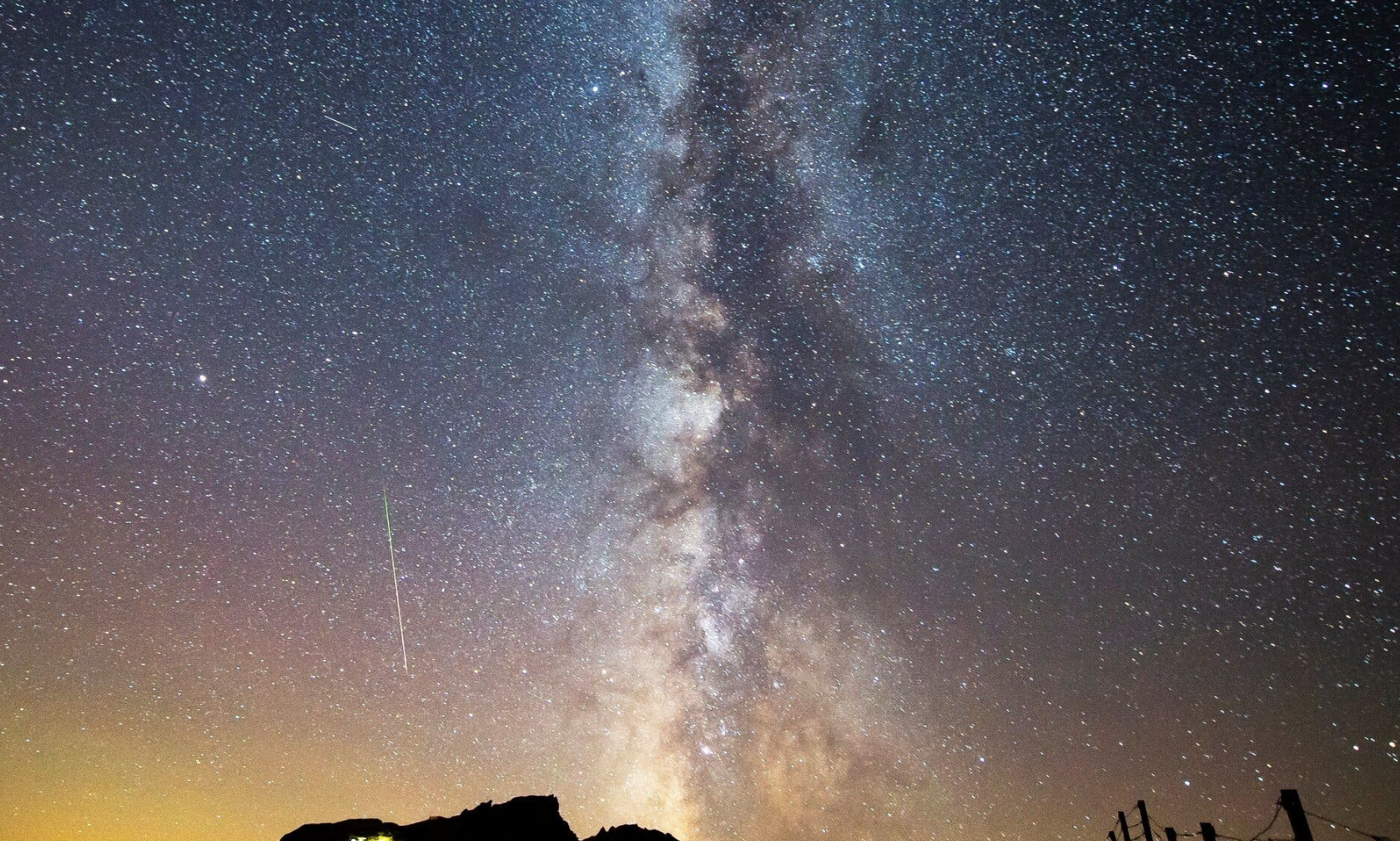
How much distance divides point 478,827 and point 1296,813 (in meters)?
25.1

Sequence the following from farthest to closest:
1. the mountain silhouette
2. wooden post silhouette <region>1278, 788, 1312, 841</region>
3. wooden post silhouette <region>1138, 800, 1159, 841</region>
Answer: the mountain silhouette, wooden post silhouette <region>1138, 800, 1159, 841</region>, wooden post silhouette <region>1278, 788, 1312, 841</region>

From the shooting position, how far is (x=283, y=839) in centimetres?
2183

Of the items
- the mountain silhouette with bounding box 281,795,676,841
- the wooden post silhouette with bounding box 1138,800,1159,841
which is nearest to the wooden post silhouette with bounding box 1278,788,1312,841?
the wooden post silhouette with bounding box 1138,800,1159,841

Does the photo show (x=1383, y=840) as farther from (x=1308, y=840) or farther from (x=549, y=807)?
(x=549, y=807)

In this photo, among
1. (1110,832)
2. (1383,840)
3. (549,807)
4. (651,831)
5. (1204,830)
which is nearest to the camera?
(1383,840)

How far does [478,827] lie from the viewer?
24.0 m

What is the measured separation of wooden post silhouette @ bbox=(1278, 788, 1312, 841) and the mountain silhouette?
77.4ft

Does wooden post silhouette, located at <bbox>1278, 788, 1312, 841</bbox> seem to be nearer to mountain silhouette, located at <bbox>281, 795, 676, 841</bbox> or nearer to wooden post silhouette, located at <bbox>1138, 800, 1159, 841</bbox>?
wooden post silhouette, located at <bbox>1138, 800, 1159, 841</bbox>

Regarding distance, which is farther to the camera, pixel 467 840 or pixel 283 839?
pixel 467 840

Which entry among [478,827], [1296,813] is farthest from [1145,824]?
[478,827]

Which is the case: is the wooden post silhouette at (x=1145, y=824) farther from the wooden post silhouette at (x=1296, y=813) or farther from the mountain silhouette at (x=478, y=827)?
the mountain silhouette at (x=478, y=827)

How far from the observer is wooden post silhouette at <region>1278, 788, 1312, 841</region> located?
8.55m

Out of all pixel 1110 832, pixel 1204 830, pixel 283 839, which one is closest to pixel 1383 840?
pixel 1204 830

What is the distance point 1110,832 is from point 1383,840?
11.2 metres
